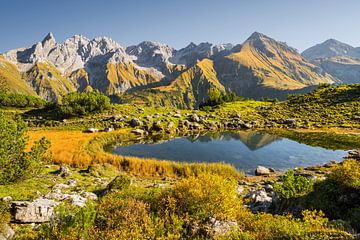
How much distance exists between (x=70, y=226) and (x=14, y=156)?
8.98m

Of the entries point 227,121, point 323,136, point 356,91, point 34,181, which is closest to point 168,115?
point 227,121

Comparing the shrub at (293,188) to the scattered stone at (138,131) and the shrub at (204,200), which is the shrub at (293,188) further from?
the scattered stone at (138,131)

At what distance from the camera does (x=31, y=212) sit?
1216 cm

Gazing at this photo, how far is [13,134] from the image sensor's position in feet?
48.8

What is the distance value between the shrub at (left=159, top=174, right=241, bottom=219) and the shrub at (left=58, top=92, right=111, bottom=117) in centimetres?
6406

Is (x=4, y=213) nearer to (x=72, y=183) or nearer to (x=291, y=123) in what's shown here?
(x=72, y=183)

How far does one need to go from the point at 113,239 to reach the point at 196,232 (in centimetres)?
382

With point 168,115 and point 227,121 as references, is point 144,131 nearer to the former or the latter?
point 168,115

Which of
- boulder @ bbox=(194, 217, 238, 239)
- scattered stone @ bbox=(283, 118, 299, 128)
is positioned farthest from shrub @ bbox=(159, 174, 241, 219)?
scattered stone @ bbox=(283, 118, 299, 128)

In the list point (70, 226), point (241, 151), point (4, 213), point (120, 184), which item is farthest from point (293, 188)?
point (241, 151)

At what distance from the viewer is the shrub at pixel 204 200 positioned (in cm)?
1075

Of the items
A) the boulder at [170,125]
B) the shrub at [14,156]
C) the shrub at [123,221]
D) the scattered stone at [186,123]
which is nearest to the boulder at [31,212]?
the shrub at [14,156]

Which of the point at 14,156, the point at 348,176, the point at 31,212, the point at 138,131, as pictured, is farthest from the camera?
the point at 138,131

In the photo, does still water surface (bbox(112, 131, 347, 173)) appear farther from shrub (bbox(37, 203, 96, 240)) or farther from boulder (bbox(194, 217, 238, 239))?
shrub (bbox(37, 203, 96, 240))
